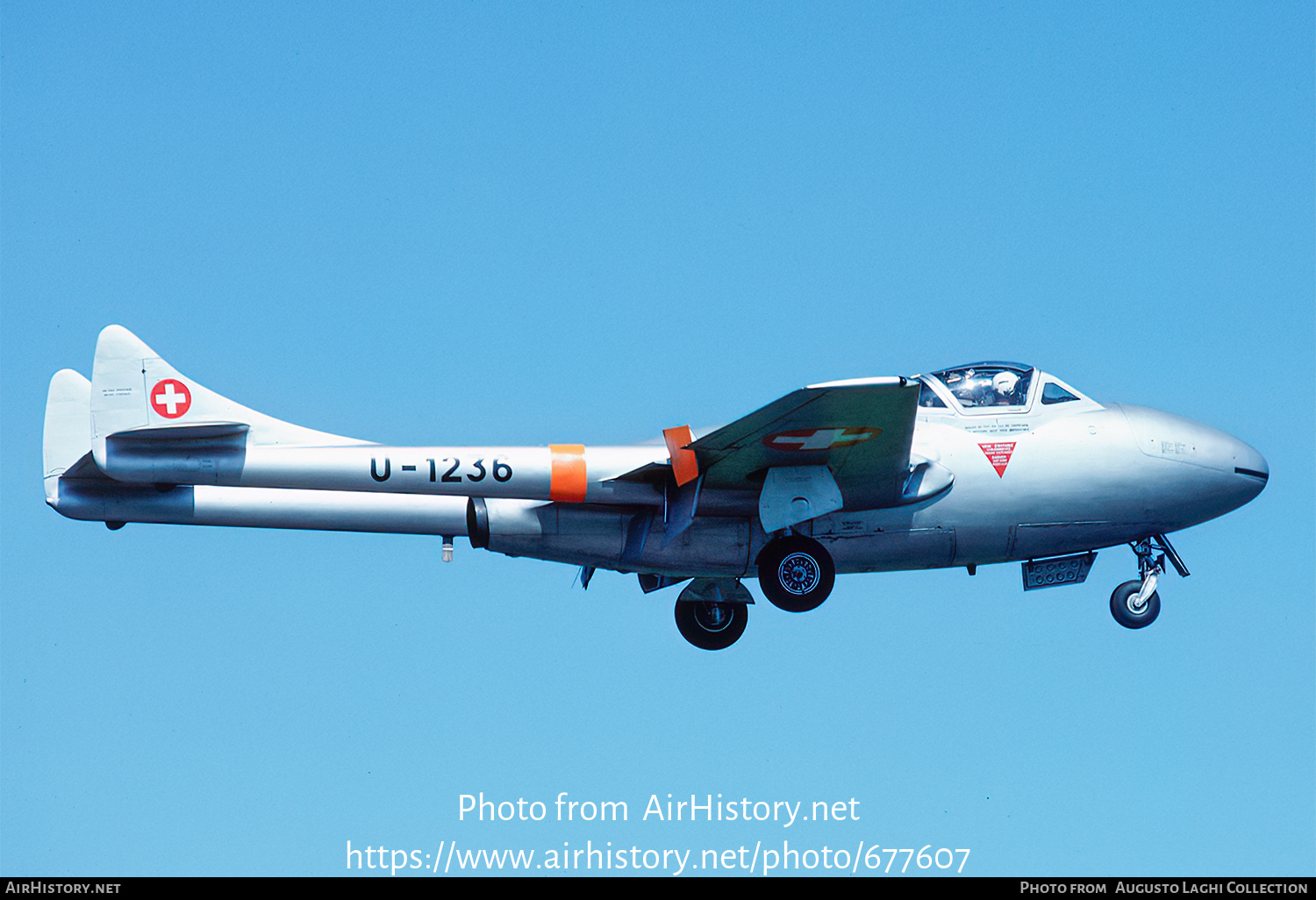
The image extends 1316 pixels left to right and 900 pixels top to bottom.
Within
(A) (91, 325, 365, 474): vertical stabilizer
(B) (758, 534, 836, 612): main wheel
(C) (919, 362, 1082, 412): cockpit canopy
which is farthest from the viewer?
(C) (919, 362, 1082, 412): cockpit canopy

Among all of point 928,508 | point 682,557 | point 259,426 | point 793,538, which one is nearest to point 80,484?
point 259,426

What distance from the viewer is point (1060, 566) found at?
25.4 metres

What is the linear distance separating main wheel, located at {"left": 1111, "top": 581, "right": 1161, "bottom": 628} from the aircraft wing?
4532 millimetres

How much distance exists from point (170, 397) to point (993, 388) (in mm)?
12328

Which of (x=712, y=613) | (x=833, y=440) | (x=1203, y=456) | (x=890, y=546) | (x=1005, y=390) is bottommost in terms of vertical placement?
(x=712, y=613)

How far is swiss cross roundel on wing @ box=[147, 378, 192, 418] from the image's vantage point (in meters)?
22.4

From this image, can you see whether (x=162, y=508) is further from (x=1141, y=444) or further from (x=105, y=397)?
(x=1141, y=444)

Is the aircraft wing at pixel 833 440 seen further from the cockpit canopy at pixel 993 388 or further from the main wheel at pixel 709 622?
the main wheel at pixel 709 622

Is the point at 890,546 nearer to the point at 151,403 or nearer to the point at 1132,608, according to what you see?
the point at 1132,608

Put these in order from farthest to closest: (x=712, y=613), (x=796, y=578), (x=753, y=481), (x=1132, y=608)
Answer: (x=712, y=613) < (x=1132, y=608) < (x=753, y=481) < (x=796, y=578)

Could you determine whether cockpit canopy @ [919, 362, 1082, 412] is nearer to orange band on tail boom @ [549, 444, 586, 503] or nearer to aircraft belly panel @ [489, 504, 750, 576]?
aircraft belly panel @ [489, 504, 750, 576]

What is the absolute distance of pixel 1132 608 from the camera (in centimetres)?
2536

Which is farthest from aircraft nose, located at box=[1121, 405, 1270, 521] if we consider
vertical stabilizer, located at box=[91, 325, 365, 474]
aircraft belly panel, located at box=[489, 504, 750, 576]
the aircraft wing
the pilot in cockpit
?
vertical stabilizer, located at box=[91, 325, 365, 474]

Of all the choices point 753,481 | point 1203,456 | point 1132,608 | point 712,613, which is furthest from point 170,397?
point 1203,456
